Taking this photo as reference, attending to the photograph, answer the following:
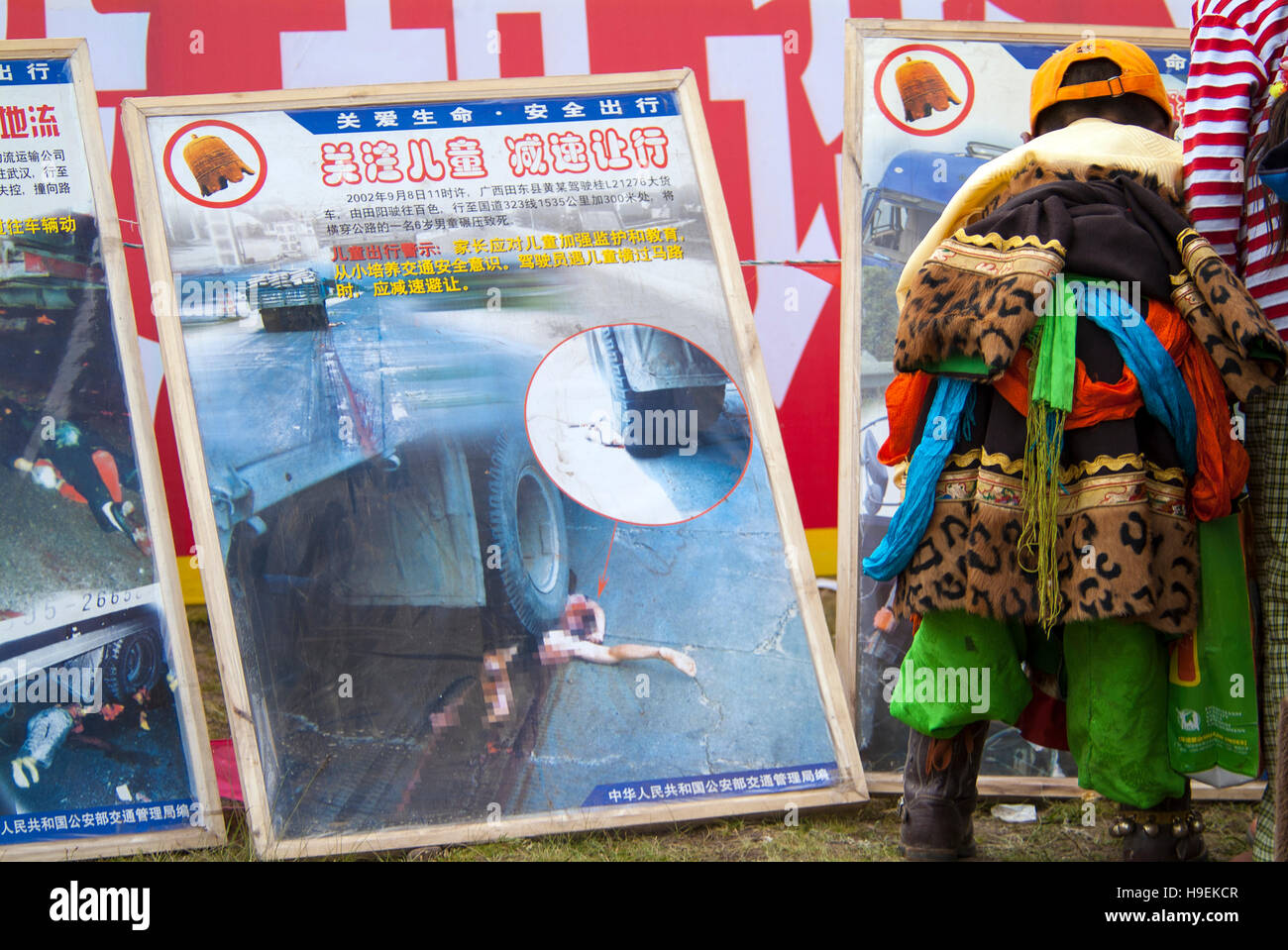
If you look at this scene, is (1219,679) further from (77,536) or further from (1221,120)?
(77,536)

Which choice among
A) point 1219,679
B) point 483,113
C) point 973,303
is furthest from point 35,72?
point 1219,679

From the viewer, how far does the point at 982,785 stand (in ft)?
7.90

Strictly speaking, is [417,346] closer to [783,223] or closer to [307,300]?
[307,300]

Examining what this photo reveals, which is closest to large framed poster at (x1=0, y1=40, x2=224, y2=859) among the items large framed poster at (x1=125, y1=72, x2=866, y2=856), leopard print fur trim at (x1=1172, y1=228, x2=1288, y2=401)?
large framed poster at (x1=125, y1=72, x2=866, y2=856)

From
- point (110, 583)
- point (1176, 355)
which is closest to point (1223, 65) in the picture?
point (1176, 355)

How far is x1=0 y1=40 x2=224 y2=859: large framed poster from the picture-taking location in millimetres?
2211

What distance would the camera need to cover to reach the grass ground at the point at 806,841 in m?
2.15

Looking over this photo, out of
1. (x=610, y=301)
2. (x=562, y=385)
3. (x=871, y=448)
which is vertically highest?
(x=610, y=301)

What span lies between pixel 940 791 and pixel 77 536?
1846 millimetres

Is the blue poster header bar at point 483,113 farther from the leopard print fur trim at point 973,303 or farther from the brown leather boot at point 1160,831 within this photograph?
the brown leather boot at point 1160,831

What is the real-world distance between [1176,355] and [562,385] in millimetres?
1237

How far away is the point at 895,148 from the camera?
259 centimetres

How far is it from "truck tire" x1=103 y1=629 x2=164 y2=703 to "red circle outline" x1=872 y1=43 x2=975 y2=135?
6.78 feet

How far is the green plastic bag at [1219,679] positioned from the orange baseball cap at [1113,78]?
76 centimetres
